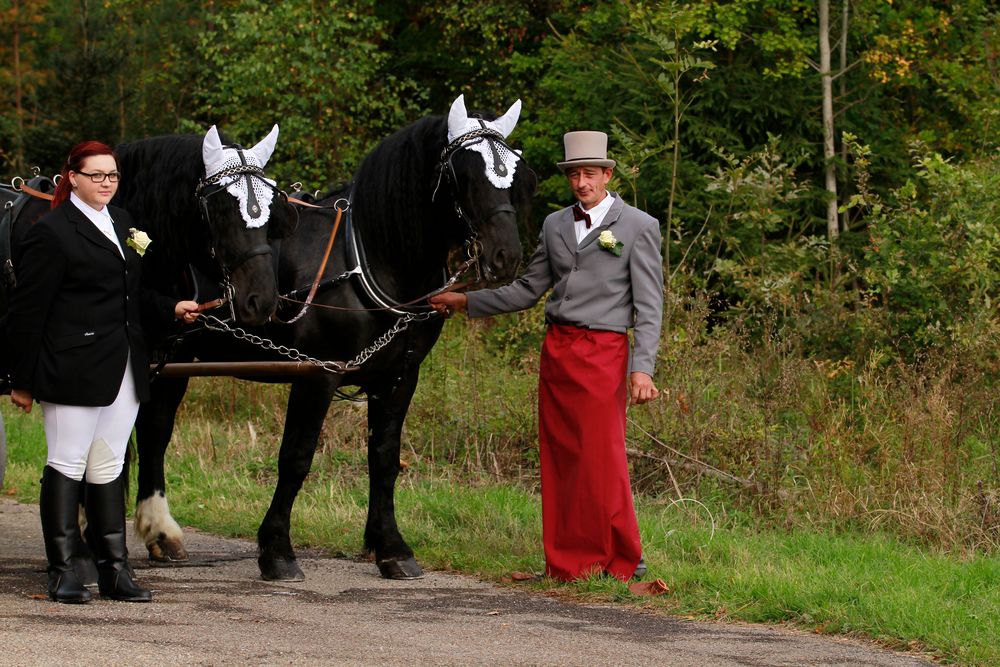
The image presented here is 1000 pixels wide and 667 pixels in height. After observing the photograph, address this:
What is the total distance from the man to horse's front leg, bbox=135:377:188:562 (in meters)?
1.78

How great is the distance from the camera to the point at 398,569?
268 inches

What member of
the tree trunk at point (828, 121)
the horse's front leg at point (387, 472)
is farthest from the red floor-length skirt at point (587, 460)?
the tree trunk at point (828, 121)

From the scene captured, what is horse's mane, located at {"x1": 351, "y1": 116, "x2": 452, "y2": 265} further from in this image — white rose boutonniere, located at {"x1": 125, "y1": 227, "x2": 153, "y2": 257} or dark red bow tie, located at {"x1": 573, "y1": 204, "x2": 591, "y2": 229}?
white rose boutonniere, located at {"x1": 125, "y1": 227, "x2": 153, "y2": 257}

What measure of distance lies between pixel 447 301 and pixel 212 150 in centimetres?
131

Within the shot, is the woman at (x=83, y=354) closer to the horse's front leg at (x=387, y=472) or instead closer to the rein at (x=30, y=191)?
the rein at (x=30, y=191)

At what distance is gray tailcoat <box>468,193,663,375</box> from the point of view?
6418 mm

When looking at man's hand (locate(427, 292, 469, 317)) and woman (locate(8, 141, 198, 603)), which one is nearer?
woman (locate(8, 141, 198, 603))

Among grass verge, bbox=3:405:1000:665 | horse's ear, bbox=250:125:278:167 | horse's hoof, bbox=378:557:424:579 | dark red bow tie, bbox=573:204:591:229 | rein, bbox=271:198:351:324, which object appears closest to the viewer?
grass verge, bbox=3:405:1000:665

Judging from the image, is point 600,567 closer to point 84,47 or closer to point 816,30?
point 816,30

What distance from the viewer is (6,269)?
6.15 metres

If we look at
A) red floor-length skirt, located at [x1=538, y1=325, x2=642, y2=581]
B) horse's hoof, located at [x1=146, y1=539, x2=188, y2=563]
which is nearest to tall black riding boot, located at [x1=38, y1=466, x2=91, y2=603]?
horse's hoof, located at [x1=146, y1=539, x2=188, y2=563]

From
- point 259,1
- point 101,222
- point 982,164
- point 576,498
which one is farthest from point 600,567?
point 259,1

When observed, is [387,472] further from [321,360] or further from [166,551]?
[166,551]

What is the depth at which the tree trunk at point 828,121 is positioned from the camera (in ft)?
46.5
